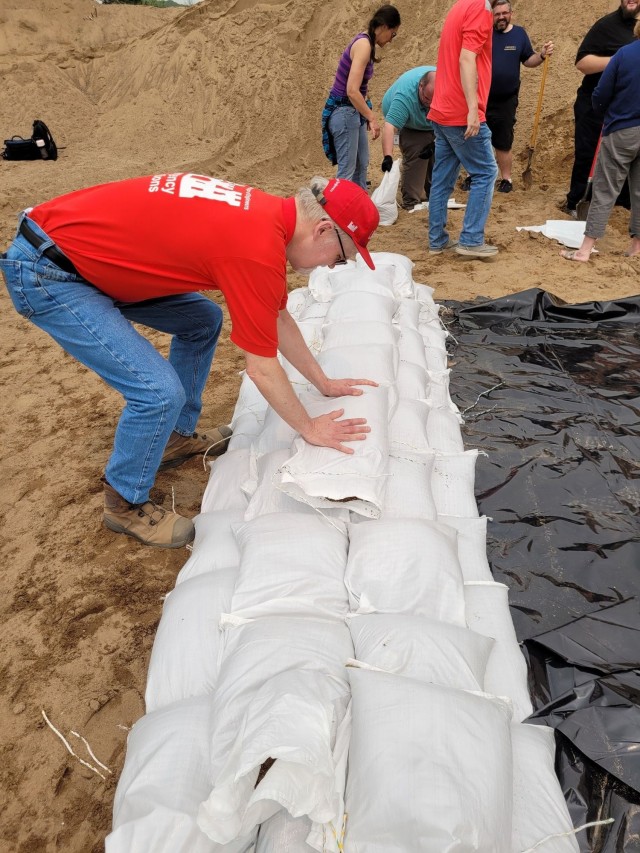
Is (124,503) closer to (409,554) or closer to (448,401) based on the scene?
(409,554)

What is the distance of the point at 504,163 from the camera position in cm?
523

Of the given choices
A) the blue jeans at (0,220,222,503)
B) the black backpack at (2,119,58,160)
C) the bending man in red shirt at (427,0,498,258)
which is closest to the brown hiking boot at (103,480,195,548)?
the blue jeans at (0,220,222,503)

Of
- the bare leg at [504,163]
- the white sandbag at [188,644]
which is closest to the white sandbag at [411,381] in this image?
the white sandbag at [188,644]

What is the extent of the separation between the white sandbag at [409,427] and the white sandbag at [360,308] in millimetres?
505

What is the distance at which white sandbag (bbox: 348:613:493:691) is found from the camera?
1.18 meters

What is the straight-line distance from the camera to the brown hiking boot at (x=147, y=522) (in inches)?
77.1

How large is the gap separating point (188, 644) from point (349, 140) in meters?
3.92

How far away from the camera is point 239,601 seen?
1.38 m

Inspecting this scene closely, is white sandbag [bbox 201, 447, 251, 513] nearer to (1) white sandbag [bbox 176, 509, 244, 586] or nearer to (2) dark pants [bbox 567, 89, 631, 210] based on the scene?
(1) white sandbag [bbox 176, 509, 244, 586]

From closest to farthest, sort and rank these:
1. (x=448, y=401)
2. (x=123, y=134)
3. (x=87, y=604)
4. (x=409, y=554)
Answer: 1. (x=409, y=554)
2. (x=87, y=604)
3. (x=448, y=401)
4. (x=123, y=134)

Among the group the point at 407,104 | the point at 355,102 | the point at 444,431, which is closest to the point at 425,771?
the point at 444,431

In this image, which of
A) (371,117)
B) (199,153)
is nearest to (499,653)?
(371,117)

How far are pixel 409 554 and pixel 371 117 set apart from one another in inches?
145

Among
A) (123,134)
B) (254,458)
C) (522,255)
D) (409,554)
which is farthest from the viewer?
(123,134)
